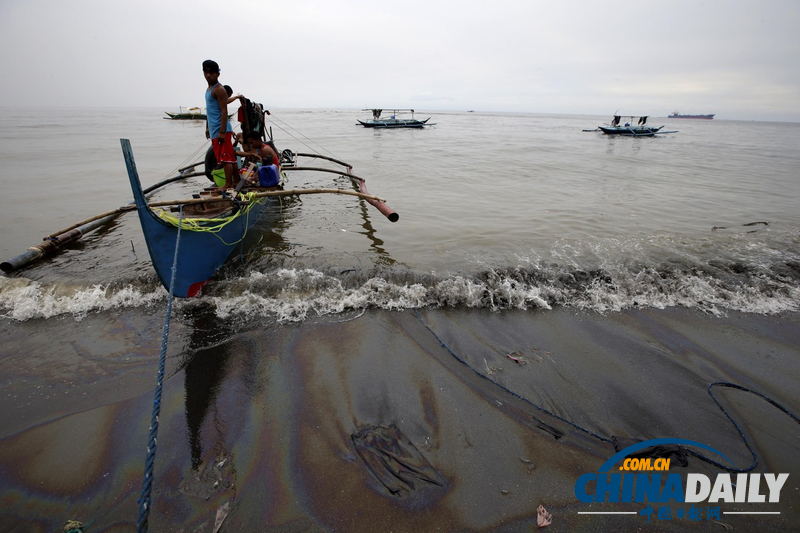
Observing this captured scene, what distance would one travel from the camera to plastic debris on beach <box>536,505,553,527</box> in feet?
7.25

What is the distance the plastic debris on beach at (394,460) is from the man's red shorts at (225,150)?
18.3ft

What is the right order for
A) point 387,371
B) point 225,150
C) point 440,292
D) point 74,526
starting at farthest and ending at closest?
point 225,150 < point 440,292 < point 387,371 < point 74,526

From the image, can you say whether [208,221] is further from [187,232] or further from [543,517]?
[543,517]

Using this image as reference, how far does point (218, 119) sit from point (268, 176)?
1.32 metres

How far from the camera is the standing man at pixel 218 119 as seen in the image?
5418 mm

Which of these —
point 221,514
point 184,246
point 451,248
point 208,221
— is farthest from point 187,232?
point 451,248

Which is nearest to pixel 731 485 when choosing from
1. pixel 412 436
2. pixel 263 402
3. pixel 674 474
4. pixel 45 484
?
pixel 674 474

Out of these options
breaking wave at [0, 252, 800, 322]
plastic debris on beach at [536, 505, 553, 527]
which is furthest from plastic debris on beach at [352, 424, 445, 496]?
breaking wave at [0, 252, 800, 322]

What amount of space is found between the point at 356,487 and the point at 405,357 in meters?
1.53

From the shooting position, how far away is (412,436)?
2789 mm

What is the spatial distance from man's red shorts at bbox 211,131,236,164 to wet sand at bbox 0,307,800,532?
310cm

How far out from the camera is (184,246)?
457cm

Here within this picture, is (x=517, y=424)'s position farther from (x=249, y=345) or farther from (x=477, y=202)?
(x=477, y=202)

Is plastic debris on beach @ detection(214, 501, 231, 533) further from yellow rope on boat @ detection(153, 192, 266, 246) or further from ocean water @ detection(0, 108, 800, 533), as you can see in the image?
yellow rope on boat @ detection(153, 192, 266, 246)
